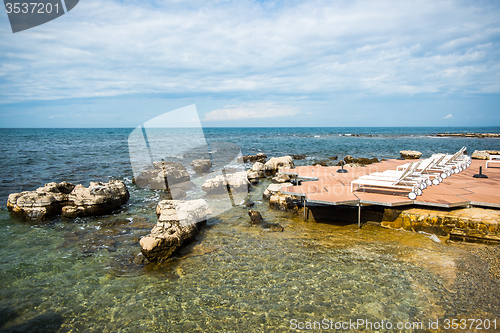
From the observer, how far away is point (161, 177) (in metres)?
15.3

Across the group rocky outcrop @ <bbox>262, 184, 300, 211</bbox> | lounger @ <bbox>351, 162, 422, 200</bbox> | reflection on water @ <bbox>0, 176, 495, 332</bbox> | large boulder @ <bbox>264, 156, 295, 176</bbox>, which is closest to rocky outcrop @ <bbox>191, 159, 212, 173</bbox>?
large boulder @ <bbox>264, 156, 295, 176</bbox>

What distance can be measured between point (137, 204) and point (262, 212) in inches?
227

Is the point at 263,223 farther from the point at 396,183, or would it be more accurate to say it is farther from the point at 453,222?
the point at 453,222

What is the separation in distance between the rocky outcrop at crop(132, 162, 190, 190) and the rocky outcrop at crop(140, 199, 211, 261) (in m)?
6.25

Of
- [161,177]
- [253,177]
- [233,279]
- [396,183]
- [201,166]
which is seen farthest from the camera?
[201,166]

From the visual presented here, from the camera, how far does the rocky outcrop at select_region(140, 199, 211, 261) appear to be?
6.49 m

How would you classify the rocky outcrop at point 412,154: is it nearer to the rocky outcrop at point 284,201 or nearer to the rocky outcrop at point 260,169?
the rocky outcrop at point 260,169

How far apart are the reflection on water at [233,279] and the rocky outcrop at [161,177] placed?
22.2 feet

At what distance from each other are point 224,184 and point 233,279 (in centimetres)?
811

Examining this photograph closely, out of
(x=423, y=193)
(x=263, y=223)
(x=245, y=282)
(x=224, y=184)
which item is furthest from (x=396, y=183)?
(x=224, y=184)

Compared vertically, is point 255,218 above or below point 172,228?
below

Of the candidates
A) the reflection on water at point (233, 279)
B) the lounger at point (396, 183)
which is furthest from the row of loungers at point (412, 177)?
the reflection on water at point (233, 279)

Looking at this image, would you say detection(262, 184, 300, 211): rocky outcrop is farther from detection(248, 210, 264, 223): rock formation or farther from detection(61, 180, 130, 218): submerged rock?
detection(61, 180, 130, 218): submerged rock

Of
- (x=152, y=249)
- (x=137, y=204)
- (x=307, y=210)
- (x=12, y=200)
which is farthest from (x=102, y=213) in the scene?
(x=307, y=210)
